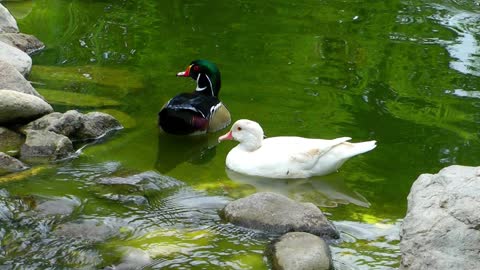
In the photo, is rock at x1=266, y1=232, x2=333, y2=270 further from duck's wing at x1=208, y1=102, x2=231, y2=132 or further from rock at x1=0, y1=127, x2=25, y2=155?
duck's wing at x1=208, y1=102, x2=231, y2=132

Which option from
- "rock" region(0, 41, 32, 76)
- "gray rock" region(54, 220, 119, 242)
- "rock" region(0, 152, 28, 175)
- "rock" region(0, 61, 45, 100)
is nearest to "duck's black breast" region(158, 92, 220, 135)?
"rock" region(0, 61, 45, 100)

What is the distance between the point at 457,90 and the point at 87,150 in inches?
184

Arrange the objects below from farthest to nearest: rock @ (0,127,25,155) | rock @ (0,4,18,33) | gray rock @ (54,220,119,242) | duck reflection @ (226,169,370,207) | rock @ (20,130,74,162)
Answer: rock @ (0,4,18,33)
rock @ (0,127,25,155)
rock @ (20,130,74,162)
duck reflection @ (226,169,370,207)
gray rock @ (54,220,119,242)

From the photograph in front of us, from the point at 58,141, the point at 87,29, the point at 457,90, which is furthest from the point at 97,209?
the point at 87,29

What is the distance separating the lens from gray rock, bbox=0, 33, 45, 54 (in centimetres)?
1190

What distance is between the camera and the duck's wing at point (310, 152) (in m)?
8.11

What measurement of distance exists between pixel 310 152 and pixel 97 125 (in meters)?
2.28

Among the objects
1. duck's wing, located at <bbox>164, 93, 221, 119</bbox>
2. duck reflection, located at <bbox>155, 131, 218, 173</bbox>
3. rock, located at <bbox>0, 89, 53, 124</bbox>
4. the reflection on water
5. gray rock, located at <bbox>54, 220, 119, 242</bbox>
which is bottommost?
duck reflection, located at <bbox>155, 131, 218, 173</bbox>

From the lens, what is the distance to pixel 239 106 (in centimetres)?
1030

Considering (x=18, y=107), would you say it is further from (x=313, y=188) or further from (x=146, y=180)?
(x=313, y=188)

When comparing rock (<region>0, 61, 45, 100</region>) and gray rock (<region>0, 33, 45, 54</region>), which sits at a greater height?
rock (<region>0, 61, 45, 100</region>)

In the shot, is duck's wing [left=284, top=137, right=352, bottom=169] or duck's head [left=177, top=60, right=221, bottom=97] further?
duck's head [left=177, top=60, right=221, bottom=97]

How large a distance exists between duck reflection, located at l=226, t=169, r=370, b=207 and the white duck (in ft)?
0.18

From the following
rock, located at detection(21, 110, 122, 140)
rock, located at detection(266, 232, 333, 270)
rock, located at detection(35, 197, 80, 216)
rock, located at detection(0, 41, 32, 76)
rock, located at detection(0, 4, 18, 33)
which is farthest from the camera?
rock, located at detection(0, 4, 18, 33)
